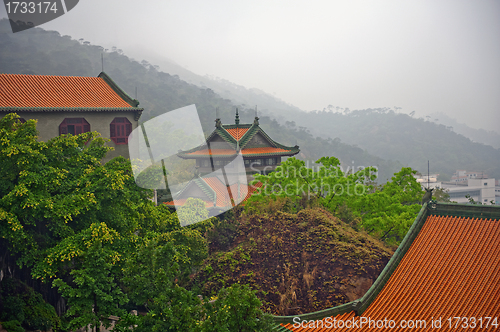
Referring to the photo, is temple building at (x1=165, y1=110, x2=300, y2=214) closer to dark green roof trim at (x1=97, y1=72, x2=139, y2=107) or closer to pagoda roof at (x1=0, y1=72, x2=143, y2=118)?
dark green roof trim at (x1=97, y1=72, x2=139, y2=107)

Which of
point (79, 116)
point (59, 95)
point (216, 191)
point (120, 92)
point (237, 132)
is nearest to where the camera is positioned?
point (216, 191)

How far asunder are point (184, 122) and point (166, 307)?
7537 centimetres

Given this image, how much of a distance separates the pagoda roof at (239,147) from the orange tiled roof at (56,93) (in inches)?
200

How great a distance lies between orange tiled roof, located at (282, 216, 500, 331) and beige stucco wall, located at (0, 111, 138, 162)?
16768mm

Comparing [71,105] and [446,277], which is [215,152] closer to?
[71,105]

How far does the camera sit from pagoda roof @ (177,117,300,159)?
22953mm

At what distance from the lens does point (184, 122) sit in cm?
8194

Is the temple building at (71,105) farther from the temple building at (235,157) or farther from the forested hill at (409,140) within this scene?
the forested hill at (409,140)

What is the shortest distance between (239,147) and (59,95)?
1041 cm

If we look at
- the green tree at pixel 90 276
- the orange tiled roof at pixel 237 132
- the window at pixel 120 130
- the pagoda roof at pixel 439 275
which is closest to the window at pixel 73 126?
the window at pixel 120 130

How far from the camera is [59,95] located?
21.4 metres

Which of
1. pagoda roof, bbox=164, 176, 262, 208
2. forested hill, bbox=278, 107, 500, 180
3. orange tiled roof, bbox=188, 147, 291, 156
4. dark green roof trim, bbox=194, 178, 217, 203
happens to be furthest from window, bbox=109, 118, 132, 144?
forested hill, bbox=278, 107, 500, 180

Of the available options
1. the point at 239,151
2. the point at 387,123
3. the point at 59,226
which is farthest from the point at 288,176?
the point at 387,123

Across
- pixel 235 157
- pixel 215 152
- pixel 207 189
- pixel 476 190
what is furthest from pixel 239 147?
pixel 476 190
